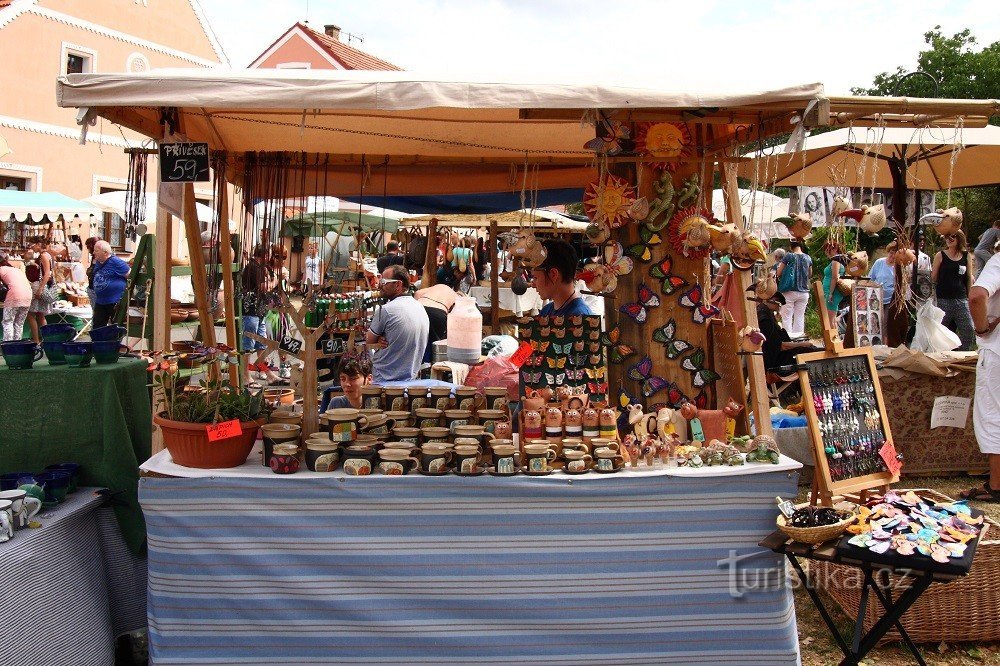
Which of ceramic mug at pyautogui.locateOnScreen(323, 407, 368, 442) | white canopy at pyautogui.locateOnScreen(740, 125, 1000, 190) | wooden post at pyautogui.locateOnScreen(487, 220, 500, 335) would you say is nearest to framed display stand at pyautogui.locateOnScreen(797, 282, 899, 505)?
ceramic mug at pyautogui.locateOnScreen(323, 407, 368, 442)

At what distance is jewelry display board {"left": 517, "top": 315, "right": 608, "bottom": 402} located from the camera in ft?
9.78

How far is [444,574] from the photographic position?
2449 mm

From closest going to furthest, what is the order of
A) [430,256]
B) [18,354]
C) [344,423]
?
[344,423] < [18,354] < [430,256]

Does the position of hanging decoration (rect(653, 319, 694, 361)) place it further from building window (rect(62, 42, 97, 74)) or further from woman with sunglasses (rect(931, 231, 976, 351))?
building window (rect(62, 42, 97, 74))

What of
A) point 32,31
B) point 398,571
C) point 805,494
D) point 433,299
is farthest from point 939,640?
point 32,31

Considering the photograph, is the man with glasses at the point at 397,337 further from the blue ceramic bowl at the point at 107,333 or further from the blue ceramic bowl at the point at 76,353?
the blue ceramic bowl at the point at 76,353

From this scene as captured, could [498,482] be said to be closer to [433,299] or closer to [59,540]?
[59,540]

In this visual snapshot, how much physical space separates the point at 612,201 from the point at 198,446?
5.62 ft

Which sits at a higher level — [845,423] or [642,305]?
[642,305]

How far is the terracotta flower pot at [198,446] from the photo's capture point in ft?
8.14

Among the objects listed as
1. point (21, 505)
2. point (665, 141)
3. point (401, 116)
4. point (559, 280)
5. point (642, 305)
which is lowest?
point (21, 505)

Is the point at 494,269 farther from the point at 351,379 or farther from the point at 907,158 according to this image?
the point at 351,379

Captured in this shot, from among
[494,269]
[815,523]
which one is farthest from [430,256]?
[815,523]

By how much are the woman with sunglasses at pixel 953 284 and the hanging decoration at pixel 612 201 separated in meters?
4.18
